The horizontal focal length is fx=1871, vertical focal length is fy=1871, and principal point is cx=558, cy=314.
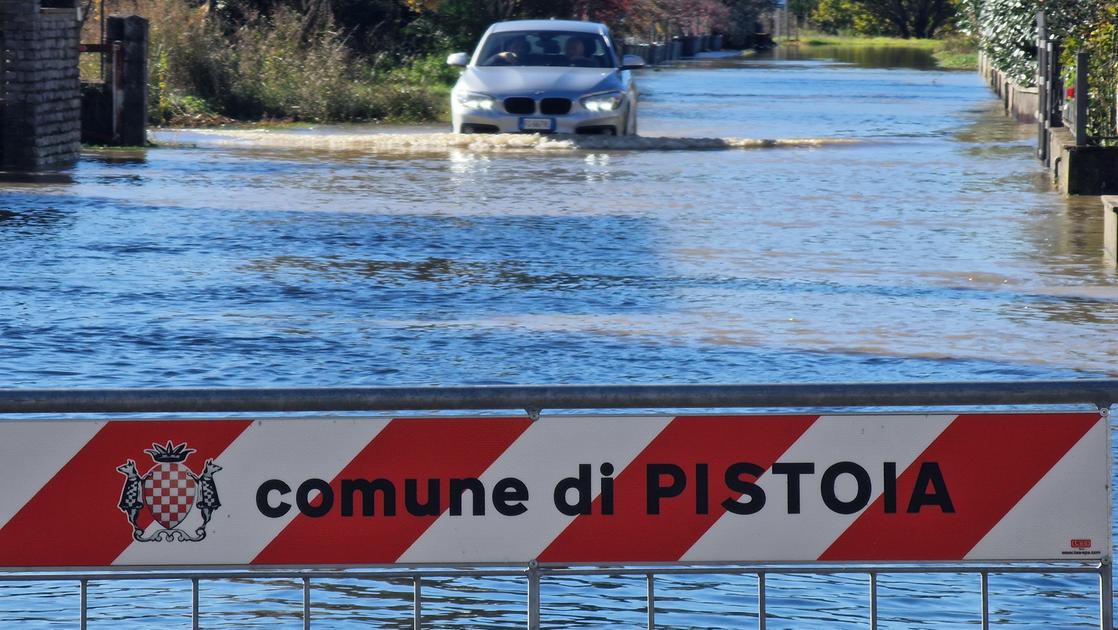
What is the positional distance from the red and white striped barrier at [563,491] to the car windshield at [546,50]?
17.9 metres

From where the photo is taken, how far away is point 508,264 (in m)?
11.9

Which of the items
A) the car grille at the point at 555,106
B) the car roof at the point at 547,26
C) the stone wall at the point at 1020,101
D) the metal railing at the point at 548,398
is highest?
the car roof at the point at 547,26

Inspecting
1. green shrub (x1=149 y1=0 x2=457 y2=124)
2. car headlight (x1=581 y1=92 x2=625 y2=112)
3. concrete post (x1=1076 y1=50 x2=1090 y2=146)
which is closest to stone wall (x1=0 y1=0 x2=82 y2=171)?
car headlight (x1=581 y1=92 x2=625 y2=112)

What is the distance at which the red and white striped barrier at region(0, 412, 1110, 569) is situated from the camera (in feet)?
13.0

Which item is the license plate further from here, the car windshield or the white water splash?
the car windshield

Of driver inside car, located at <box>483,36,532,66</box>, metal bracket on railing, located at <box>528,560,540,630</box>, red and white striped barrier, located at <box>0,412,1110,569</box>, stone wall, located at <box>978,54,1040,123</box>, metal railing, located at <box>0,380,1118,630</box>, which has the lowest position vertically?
metal bracket on railing, located at <box>528,560,540,630</box>

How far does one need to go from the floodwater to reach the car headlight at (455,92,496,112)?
23.3 inches

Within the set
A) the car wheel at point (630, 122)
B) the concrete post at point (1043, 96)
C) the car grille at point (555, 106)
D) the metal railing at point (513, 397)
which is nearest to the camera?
the metal railing at point (513, 397)

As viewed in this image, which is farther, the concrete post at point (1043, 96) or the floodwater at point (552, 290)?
the concrete post at point (1043, 96)

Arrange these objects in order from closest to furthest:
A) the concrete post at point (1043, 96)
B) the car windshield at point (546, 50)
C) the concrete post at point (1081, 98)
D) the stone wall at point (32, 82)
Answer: the concrete post at point (1081, 98) < the stone wall at point (32, 82) < the concrete post at point (1043, 96) < the car windshield at point (546, 50)

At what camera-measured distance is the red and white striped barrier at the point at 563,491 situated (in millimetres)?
3975

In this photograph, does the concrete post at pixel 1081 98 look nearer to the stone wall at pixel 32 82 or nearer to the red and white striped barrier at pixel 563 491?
the stone wall at pixel 32 82

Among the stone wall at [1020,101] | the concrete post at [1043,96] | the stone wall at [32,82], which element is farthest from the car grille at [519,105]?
the stone wall at [1020,101]

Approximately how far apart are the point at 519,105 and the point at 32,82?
5.55 meters
